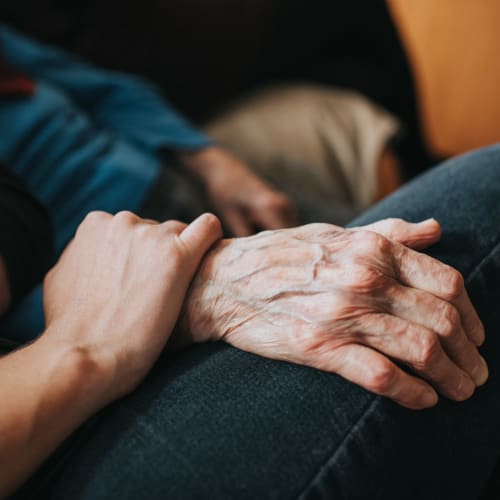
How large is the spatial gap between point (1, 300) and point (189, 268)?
269mm

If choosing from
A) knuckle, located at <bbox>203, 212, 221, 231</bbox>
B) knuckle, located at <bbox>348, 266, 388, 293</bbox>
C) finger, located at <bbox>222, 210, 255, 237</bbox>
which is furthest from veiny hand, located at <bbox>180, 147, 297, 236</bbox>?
knuckle, located at <bbox>348, 266, 388, 293</bbox>

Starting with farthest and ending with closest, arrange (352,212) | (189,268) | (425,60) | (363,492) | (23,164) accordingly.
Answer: (425,60) < (352,212) < (23,164) < (189,268) < (363,492)

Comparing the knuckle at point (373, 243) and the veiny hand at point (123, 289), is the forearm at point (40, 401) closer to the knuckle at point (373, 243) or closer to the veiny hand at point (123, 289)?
the veiny hand at point (123, 289)

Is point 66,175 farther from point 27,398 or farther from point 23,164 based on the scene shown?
point 27,398

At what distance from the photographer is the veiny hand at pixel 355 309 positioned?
0.51 m

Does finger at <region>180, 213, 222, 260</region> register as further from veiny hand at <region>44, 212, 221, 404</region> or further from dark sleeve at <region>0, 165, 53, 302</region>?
dark sleeve at <region>0, 165, 53, 302</region>

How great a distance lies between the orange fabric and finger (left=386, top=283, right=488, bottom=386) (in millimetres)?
935

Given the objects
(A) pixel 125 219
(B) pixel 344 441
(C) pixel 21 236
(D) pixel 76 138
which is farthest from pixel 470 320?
(D) pixel 76 138

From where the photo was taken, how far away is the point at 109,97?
1.18 meters

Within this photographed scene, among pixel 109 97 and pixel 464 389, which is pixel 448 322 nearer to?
pixel 464 389

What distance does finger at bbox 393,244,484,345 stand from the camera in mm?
533

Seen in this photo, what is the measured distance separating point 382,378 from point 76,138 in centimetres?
77

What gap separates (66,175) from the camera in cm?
96

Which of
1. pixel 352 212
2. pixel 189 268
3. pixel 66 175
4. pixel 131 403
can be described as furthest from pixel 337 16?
pixel 131 403
